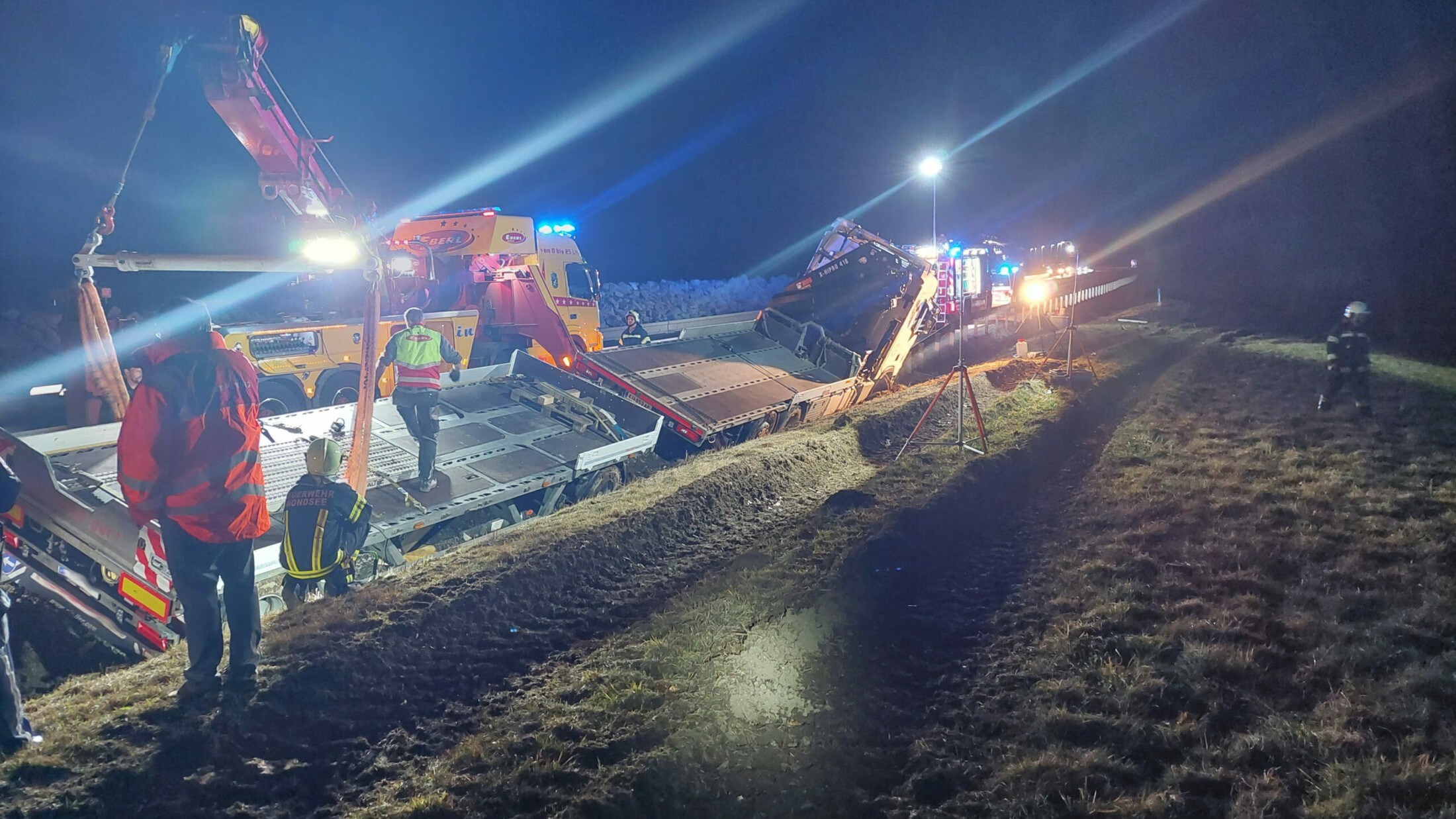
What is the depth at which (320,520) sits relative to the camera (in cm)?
485

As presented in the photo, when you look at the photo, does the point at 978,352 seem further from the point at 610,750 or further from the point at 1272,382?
the point at 610,750

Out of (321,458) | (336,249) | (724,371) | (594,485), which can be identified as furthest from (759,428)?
(321,458)

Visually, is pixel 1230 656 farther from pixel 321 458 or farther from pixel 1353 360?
pixel 1353 360

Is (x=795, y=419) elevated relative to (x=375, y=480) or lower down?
lower down

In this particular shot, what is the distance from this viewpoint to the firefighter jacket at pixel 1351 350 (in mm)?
10352

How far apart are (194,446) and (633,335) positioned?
13.4 metres

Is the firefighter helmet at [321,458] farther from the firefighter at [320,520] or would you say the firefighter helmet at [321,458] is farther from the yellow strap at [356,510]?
the yellow strap at [356,510]

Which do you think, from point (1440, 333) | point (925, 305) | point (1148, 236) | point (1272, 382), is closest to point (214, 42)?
point (925, 305)

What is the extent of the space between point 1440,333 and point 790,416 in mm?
17940

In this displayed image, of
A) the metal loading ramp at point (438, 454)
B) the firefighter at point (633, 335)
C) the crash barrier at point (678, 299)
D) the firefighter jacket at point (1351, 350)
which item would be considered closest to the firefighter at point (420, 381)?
the metal loading ramp at point (438, 454)

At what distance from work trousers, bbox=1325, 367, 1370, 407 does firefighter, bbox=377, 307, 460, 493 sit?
1140 cm

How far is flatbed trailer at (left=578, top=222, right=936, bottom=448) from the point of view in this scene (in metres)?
9.94

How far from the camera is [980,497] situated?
25.4ft

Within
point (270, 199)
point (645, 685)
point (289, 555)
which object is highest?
point (270, 199)
